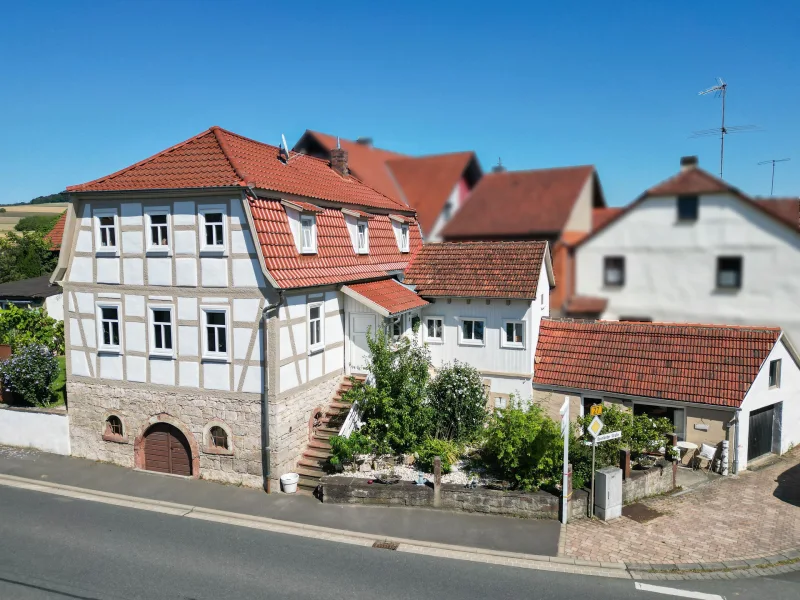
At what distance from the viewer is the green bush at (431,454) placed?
1491 centimetres

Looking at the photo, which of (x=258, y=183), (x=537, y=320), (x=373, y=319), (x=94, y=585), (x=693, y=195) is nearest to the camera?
(x=693, y=195)

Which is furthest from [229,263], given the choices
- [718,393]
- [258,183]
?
[718,393]

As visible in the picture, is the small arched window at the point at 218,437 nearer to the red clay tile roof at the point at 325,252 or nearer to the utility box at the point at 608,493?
the red clay tile roof at the point at 325,252

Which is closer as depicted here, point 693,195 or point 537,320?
point 693,195

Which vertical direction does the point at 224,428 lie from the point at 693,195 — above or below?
below

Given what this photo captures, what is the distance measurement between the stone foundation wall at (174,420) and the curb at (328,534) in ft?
5.16

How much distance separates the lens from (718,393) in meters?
16.0

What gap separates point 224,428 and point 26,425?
7443 mm

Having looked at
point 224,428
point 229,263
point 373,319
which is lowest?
point 224,428

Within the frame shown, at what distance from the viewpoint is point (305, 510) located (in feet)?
46.1

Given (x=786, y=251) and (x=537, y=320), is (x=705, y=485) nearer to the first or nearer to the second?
(x=537, y=320)

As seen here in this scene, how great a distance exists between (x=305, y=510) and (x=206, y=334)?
17.1 ft

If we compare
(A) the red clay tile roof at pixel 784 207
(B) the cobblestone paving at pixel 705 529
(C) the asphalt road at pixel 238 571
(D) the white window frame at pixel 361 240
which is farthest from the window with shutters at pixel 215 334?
(A) the red clay tile roof at pixel 784 207

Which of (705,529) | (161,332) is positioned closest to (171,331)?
(161,332)
